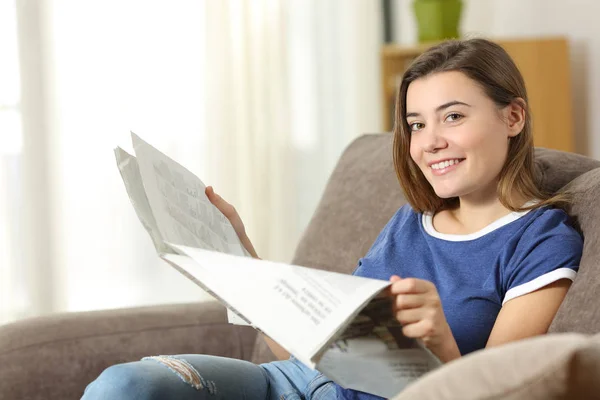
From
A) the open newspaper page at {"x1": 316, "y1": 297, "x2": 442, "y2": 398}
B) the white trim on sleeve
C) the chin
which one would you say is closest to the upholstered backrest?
the chin

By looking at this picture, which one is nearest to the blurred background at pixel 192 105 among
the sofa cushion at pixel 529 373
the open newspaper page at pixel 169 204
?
the open newspaper page at pixel 169 204

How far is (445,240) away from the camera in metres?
1.32

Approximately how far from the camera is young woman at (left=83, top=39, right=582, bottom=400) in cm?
115

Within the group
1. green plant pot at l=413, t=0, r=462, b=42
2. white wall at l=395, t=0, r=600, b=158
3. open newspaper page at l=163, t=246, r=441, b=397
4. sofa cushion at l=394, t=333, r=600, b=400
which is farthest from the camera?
white wall at l=395, t=0, r=600, b=158

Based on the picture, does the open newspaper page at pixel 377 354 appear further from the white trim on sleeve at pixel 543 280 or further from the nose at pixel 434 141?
the nose at pixel 434 141

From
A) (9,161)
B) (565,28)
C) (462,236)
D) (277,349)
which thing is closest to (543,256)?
(462,236)

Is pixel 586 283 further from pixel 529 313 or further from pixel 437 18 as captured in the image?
pixel 437 18

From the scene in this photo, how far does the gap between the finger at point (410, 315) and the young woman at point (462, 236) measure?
20 centimetres

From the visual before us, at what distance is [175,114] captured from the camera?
3271mm

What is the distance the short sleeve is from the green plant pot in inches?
86.5

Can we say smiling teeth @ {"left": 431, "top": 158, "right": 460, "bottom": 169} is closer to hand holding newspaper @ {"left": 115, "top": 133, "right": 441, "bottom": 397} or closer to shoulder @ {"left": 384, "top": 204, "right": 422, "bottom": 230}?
shoulder @ {"left": 384, "top": 204, "right": 422, "bottom": 230}

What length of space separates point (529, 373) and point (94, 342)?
0.98 m

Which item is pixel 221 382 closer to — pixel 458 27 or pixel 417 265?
pixel 417 265

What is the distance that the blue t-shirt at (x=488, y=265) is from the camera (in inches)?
45.5
